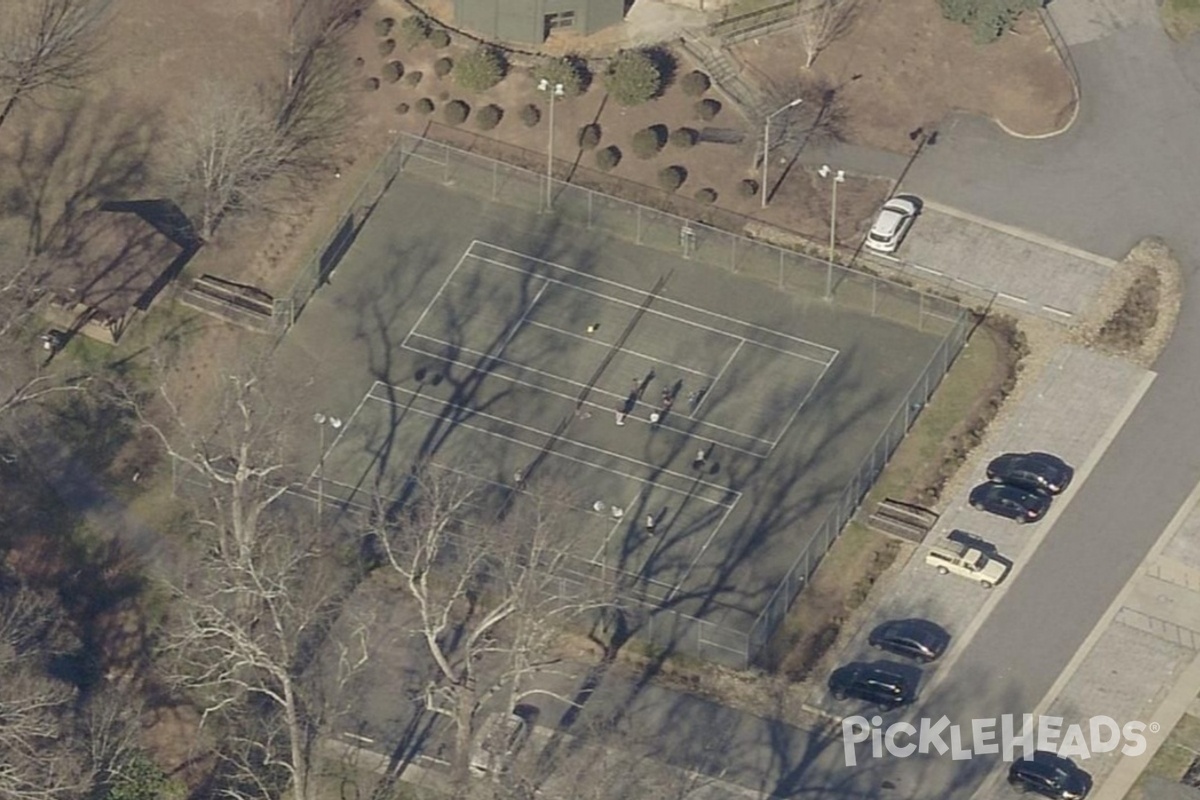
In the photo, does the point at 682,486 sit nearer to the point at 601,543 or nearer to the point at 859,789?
the point at 601,543

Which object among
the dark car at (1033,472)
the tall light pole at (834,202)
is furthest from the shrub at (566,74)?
the dark car at (1033,472)

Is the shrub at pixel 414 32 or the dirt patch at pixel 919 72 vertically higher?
the dirt patch at pixel 919 72

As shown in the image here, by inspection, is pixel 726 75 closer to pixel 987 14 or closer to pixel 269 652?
pixel 987 14

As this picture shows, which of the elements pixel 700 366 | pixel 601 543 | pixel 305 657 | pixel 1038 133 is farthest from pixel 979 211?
pixel 305 657

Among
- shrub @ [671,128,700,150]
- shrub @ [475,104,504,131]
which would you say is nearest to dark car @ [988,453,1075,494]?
shrub @ [671,128,700,150]

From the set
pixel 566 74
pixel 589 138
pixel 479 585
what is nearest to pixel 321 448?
pixel 479 585

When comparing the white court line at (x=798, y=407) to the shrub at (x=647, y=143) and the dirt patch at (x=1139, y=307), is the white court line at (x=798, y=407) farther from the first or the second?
the shrub at (x=647, y=143)

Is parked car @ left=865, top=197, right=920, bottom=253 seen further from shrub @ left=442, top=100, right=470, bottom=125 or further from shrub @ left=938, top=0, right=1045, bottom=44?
shrub @ left=442, top=100, right=470, bottom=125
